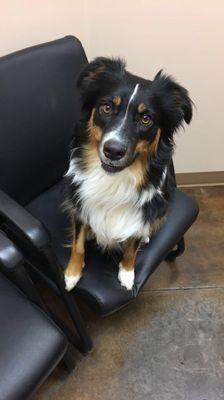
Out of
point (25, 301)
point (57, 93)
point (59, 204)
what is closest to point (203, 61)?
point (57, 93)

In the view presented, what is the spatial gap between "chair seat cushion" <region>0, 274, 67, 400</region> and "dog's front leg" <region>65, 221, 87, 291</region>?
0.20 meters

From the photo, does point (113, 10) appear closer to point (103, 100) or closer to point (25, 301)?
point (103, 100)

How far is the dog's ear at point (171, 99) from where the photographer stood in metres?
1.22

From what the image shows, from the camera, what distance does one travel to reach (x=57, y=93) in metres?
1.48

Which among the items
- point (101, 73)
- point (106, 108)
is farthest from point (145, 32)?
point (106, 108)

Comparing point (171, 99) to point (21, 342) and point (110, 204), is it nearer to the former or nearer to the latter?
point (110, 204)

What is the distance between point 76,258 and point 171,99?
0.64 m

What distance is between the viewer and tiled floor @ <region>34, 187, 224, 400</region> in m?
1.53

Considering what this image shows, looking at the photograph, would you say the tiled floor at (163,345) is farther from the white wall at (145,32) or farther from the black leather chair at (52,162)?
the white wall at (145,32)

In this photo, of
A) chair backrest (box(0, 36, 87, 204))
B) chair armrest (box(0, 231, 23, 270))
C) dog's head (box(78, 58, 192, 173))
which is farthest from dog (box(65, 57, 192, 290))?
chair armrest (box(0, 231, 23, 270))

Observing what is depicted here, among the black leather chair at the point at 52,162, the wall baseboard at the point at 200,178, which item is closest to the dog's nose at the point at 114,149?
the black leather chair at the point at 52,162

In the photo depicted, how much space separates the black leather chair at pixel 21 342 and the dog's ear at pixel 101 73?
56 cm

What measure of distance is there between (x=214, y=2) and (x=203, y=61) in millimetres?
272

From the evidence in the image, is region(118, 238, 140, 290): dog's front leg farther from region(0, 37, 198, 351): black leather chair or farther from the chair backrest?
the chair backrest
